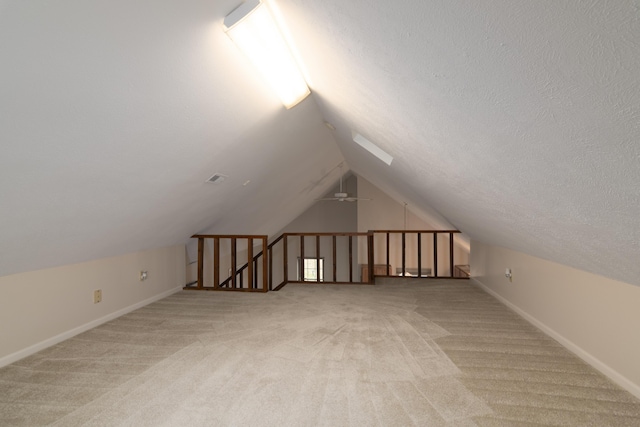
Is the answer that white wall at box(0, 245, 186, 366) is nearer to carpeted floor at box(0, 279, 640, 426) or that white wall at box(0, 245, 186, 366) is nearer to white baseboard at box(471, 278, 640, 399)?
carpeted floor at box(0, 279, 640, 426)

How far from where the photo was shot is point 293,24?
1.80 metres

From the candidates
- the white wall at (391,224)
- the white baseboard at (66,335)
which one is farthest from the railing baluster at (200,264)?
the white wall at (391,224)

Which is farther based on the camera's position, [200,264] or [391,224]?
[391,224]

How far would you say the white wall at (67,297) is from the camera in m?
2.75

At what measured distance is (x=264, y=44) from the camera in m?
2.02

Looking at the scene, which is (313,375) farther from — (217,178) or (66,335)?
(66,335)

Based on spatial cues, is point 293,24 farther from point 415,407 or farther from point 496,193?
point 415,407

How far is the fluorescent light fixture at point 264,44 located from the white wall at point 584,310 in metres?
2.70

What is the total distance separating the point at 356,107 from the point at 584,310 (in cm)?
240

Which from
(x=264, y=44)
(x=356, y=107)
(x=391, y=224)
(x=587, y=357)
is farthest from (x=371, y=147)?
(x=391, y=224)

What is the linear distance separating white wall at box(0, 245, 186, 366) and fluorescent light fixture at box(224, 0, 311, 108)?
2621mm

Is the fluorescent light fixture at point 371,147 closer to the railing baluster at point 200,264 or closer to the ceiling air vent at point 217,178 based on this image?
the ceiling air vent at point 217,178

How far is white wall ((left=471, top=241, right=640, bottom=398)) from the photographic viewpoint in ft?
7.29

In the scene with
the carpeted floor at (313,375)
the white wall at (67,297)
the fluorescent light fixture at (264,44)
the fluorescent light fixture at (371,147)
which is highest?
the fluorescent light fixture at (264,44)
